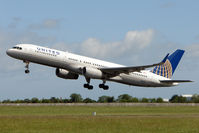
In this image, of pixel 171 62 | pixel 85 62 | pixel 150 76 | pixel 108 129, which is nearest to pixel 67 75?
pixel 85 62

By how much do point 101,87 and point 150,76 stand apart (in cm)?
829

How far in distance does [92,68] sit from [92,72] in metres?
0.94

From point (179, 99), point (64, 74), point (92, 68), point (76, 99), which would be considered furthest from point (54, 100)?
point (92, 68)

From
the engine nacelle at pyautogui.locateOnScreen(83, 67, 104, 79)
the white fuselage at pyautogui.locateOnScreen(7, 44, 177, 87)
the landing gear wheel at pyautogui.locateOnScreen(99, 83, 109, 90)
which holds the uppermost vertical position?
the white fuselage at pyautogui.locateOnScreen(7, 44, 177, 87)

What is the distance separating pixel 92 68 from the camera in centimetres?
5716

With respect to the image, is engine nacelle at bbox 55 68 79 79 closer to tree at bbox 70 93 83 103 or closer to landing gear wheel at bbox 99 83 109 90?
landing gear wheel at bbox 99 83 109 90

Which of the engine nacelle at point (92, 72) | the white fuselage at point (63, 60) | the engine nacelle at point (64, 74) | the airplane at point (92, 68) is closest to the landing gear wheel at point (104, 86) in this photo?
the airplane at point (92, 68)

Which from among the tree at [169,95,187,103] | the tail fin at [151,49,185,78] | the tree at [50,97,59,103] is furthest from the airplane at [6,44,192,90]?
the tree at [50,97,59,103]

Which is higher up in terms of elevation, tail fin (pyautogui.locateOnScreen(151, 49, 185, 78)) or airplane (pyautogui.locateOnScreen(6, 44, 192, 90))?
tail fin (pyautogui.locateOnScreen(151, 49, 185, 78))

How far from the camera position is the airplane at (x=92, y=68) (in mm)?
52938

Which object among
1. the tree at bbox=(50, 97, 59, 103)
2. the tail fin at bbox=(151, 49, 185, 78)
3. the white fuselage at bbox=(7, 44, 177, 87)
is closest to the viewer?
the white fuselage at bbox=(7, 44, 177, 87)

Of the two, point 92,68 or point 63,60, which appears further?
point 92,68

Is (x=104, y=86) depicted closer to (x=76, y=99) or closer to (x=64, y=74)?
(x=64, y=74)

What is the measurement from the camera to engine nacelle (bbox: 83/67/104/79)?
5597 cm
